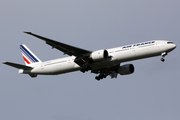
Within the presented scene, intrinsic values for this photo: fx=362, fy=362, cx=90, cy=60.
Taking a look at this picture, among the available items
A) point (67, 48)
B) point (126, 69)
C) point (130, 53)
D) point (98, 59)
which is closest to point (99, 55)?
point (98, 59)

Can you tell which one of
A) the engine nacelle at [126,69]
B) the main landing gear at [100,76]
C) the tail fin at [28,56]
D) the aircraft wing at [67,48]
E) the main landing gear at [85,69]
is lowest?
the main landing gear at [85,69]

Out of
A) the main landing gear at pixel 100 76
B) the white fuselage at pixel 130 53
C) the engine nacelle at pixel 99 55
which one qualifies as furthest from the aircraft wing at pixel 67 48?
the main landing gear at pixel 100 76

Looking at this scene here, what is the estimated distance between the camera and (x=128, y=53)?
46938mm

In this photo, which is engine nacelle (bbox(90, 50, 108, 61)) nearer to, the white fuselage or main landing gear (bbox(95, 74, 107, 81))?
the white fuselage

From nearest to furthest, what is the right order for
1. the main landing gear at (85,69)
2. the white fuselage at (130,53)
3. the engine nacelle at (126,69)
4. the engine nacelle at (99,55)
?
1. the white fuselage at (130,53)
2. the engine nacelle at (99,55)
3. the main landing gear at (85,69)
4. the engine nacelle at (126,69)

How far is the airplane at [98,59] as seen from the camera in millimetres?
46719

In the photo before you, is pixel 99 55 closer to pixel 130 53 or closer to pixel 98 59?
pixel 98 59

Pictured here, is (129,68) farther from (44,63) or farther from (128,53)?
(44,63)

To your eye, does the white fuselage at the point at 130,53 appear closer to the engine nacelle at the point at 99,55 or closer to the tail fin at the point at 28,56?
the engine nacelle at the point at 99,55

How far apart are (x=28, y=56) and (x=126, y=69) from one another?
15662 mm

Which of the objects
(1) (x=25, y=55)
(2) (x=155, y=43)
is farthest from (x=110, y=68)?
(1) (x=25, y=55)

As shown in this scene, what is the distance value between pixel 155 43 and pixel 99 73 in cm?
1135

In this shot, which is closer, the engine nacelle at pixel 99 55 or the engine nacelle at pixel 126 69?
the engine nacelle at pixel 99 55

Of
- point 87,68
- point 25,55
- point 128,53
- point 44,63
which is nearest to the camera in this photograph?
point 128,53
